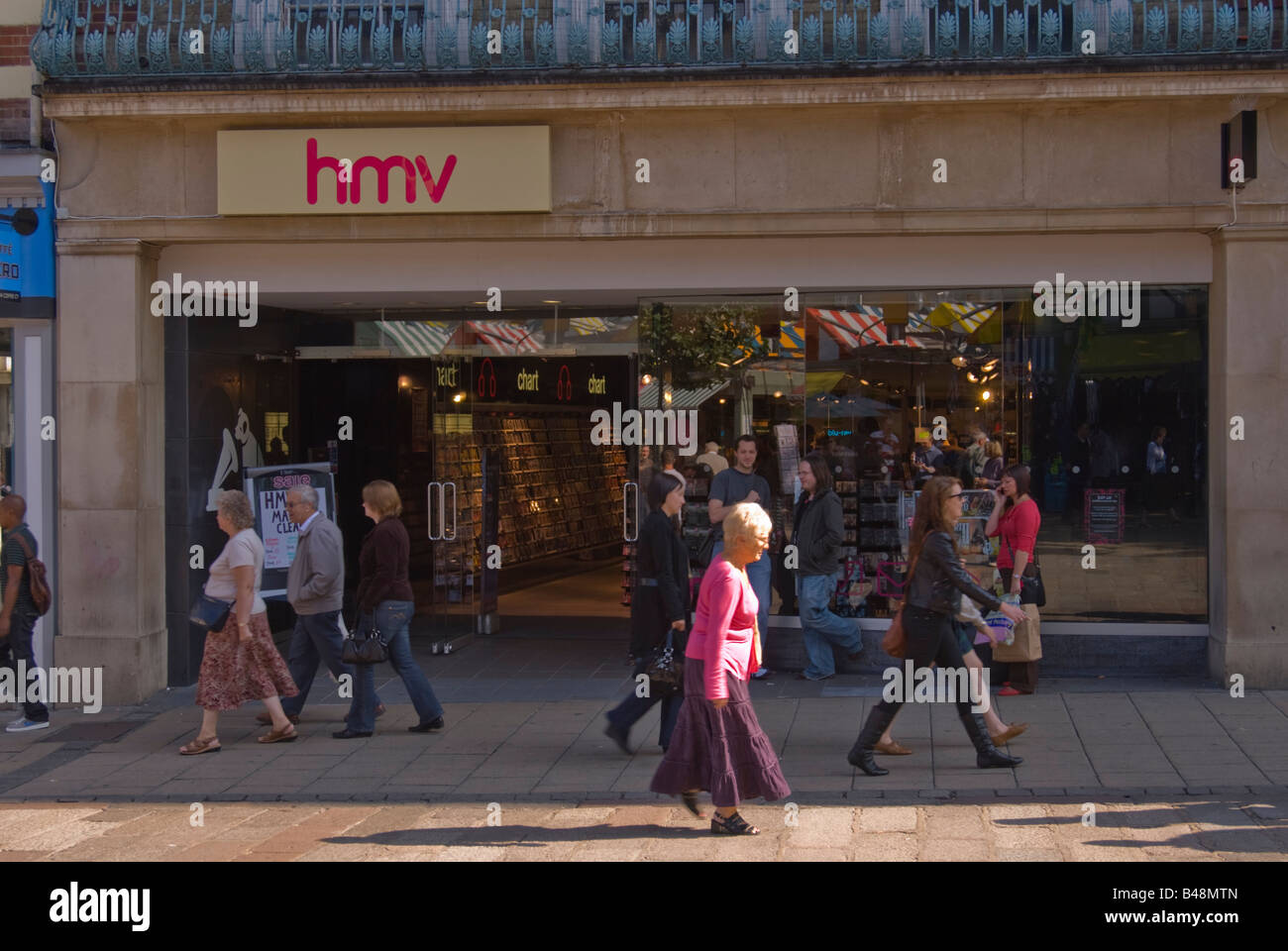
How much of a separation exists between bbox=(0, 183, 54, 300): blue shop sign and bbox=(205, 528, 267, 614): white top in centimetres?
318

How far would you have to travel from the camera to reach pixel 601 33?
10078 millimetres

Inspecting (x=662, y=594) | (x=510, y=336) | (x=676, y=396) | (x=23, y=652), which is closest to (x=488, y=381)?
(x=510, y=336)

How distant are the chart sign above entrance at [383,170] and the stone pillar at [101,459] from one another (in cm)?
113

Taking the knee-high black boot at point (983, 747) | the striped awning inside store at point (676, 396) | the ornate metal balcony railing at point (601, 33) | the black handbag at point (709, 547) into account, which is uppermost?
the ornate metal balcony railing at point (601, 33)

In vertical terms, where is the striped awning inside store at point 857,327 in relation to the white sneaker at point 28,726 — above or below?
above

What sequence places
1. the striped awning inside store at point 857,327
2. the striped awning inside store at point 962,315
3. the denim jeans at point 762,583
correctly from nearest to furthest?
the denim jeans at point 762,583 < the striped awning inside store at point 962,315 < the striped awning inside store at point 857,327

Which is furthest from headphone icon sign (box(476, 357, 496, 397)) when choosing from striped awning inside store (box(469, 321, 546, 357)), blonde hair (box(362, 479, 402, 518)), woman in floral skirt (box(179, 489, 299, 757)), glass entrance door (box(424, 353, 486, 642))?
woman in floral skirt (box(179, 489, 299, 757))

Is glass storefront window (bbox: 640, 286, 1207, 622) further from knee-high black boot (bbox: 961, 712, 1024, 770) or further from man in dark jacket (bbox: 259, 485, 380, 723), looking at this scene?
man in dark jacket (bbox: 259, 485, 380, 723)

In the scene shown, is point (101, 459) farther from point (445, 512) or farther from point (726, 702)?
point (726, 702)

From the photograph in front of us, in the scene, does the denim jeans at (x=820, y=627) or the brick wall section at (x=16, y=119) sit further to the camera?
the brick wall section at (x=16, y=119)

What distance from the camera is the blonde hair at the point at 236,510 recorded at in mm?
8648

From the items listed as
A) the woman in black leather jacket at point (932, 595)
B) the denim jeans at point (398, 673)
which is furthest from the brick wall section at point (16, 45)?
the woman in black leather jacket at point (932, 595)

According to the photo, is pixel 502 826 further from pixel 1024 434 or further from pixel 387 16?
pixel 387 16

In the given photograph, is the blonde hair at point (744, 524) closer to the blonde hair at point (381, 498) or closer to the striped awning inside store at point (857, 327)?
the blonde hair at point (381, 498)
